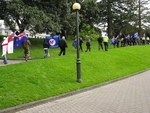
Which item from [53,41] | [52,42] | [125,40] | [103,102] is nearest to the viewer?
[103,102]

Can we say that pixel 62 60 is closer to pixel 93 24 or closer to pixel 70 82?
pixel 70 82

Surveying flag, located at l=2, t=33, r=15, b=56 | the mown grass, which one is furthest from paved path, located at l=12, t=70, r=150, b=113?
flag, located at l=2, t=33, r=15, b=56

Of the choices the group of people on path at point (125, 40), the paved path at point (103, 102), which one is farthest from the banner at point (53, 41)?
the paved path at point (103, 102)

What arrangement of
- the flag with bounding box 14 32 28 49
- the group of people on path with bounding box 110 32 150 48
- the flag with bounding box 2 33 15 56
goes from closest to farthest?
the flag with bounding box 2 33 15 56 < the flag with bounding box 14 32 28 49 < the group of people on path with bounding box 110 32 150 48

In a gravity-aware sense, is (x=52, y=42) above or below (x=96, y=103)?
above

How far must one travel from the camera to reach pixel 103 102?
10.5 metres

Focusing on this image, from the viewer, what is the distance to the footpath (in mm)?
9227

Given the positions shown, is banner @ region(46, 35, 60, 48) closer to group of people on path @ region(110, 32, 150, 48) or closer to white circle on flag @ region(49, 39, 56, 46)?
white circle on flag @ region(49, 39, 56, 46)

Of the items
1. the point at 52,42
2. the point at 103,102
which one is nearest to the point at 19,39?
the point at 52,42

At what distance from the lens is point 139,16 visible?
57.7 metres

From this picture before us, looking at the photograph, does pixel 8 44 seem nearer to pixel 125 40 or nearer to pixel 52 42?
pixel 52 42

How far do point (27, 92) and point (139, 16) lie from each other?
4993 cm

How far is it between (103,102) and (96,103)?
0.34 metres

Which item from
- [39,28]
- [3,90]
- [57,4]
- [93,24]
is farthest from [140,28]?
[3,90]
